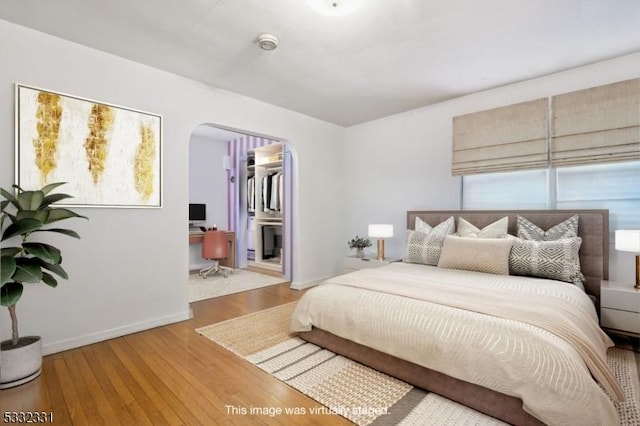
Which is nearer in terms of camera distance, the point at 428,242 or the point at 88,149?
the point at 88,149

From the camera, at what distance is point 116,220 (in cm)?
272

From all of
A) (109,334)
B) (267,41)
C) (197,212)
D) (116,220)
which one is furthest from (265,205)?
(267,41)

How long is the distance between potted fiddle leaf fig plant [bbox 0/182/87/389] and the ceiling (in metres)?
1.32

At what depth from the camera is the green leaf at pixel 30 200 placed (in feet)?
6.76

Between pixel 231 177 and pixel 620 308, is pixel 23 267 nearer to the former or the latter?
pixel 620 308

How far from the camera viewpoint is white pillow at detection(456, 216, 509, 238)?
312 cm

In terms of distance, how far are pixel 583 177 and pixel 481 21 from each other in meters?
1.99

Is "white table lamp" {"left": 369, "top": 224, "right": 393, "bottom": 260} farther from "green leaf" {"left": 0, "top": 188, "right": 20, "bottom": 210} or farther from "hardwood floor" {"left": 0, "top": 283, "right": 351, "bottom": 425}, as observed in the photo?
"green leaf" {"left": 0, "top": 188, "right": 20, "bottom": 210}

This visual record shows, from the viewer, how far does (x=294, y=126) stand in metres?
4.33

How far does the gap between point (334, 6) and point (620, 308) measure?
3211 mm

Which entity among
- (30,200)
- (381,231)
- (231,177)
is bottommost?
(381,231)

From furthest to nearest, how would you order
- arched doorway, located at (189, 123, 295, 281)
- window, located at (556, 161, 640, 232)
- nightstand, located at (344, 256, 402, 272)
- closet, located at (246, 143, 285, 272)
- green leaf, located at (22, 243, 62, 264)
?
arched doorway, located at (189, 123, 295, 281) < closet, located at (246, 143, 285, 272) < nightstand, located at (344, 256, 402, 272) < window, located at (556, 161, 640, 232) < green leaf, located at (22, 243, 62, 264)

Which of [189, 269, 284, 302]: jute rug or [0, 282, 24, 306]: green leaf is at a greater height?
[0, 282, 24, 306]: green leaf

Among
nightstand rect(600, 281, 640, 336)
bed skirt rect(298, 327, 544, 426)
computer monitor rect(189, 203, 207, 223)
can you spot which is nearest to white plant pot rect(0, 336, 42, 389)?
bed skirt rect(298, 327, 544, 426)
